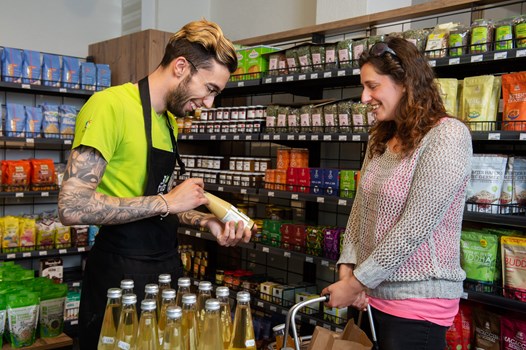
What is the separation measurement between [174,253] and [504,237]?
1.89 metres

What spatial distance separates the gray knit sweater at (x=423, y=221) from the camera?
178 cm

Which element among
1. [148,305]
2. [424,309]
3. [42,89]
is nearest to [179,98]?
[148,305]

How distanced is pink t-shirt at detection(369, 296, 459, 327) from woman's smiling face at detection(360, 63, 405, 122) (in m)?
0.67

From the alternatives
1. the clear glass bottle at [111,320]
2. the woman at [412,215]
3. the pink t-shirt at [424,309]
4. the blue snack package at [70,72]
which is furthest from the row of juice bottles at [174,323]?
the blue snack package at [70,72]

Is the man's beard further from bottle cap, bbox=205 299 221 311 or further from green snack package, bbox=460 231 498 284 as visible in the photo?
green snack package, bbox=460 231 498 284

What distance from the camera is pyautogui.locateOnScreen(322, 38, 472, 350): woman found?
5.86ft

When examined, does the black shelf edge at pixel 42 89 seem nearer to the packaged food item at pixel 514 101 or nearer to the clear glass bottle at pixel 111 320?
the packaged food item at pixel 514 101

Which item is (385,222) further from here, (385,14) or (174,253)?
(385,14)

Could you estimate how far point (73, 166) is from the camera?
1.65m

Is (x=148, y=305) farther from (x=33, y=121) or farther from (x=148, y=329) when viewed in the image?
(x=33, y=121)

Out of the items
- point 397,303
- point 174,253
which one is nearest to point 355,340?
point 397,303

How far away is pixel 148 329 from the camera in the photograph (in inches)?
50.8

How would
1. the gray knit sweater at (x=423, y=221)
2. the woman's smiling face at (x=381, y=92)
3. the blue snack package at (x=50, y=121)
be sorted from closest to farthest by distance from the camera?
1. the gray knit sweater at (x=423, y=221)
2. the woman's smiling face at (x=381, y=92)
3. the blue snack package at (x=50, y=121)

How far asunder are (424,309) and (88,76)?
4.41 metres
